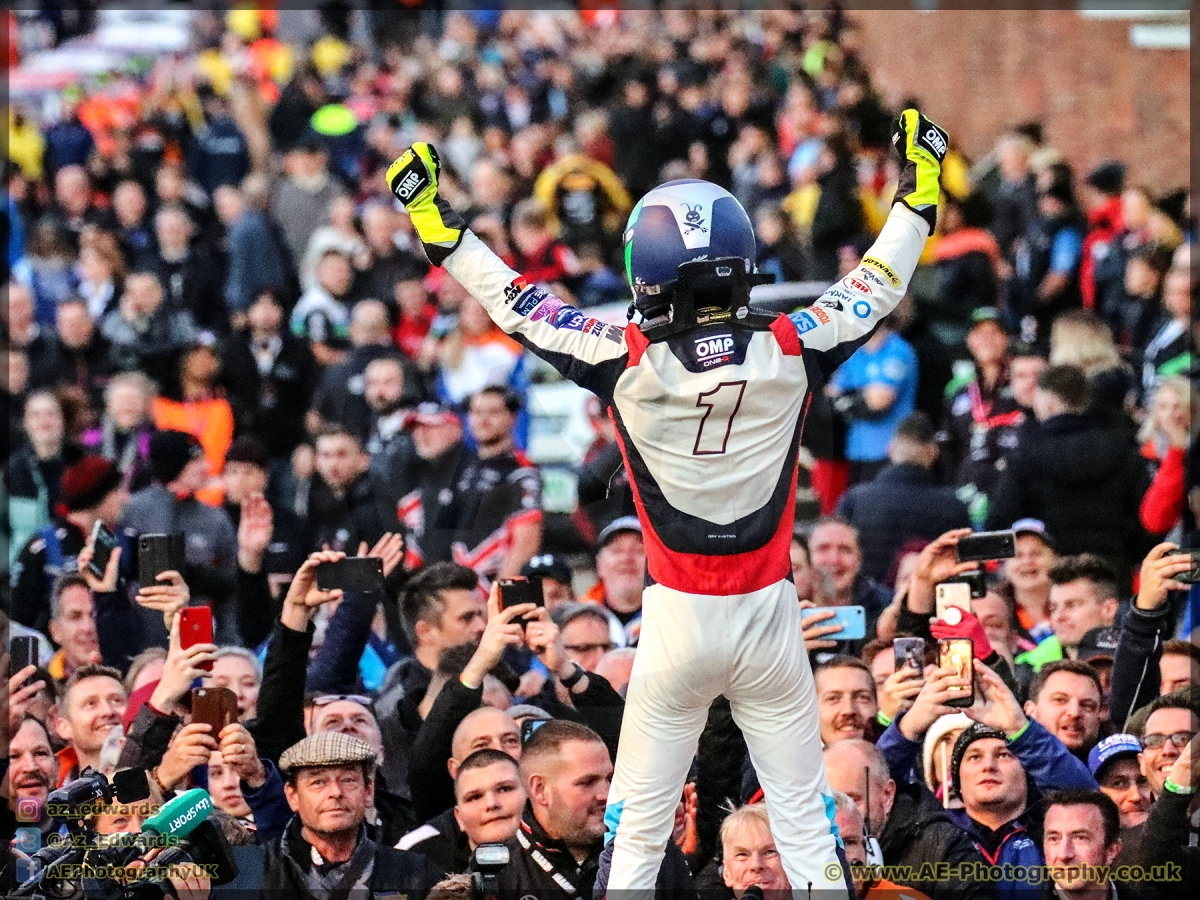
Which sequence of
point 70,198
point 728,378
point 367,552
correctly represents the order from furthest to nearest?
1. point 70,198
2. point 367,552
3. point 728,378

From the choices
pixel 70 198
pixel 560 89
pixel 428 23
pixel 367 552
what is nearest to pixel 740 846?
pixel 367 552

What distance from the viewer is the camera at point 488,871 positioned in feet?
20.7

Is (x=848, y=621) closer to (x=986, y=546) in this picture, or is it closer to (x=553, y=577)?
(x=986, y=546)

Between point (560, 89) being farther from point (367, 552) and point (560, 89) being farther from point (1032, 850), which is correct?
point (1032, 850)

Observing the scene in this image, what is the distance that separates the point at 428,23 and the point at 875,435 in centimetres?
1563

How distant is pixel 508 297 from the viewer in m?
6.07

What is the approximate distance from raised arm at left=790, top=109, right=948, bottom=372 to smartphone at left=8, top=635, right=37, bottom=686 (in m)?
3.40

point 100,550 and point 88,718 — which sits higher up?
point 100,550

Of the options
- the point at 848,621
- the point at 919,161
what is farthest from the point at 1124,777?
the point at 919,161

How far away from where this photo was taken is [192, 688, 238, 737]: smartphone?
6730mm

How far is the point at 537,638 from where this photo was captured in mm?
6750

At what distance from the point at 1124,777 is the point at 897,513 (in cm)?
297

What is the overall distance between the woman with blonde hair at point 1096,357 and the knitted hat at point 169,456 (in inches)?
196

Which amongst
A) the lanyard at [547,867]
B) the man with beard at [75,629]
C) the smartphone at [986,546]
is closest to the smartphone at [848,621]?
the smartphone at [986,546]
